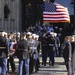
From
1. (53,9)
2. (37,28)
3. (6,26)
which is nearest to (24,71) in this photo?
(53,9)

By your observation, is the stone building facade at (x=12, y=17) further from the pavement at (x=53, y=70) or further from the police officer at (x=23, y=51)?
the police officer at (x=23, y=51)

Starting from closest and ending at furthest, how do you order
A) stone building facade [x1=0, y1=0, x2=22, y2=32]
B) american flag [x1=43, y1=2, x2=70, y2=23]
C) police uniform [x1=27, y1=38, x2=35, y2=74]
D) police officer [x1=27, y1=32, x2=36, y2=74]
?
police uniform [x1=27, y1=38, x2=35, y2=74] → police officer [x1=27, y1=32, x2=36, y2=74] → american flag [x1=43, y1=2, x2=70, y2=23] → stone building facade [x1=0, y1=0, x2=22, y2=32]

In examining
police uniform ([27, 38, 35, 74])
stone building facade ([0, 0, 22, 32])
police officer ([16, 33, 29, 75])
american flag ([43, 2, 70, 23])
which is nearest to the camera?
police officer ([16, 33, 29, 75])

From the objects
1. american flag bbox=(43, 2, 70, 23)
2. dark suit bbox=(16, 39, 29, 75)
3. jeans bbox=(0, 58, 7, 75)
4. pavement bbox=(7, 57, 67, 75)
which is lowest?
pavement bbox=(7, 57, 67, 75)

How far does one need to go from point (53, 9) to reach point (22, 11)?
41.5ft

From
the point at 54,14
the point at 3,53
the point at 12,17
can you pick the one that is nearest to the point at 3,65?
the point at 3,53

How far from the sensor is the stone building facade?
106 feet

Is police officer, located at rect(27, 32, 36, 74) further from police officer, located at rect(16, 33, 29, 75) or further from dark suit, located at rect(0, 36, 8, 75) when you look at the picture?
dark suit, located at rect(0, 36, 8, 75)

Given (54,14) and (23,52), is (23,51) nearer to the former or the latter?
(23,52)

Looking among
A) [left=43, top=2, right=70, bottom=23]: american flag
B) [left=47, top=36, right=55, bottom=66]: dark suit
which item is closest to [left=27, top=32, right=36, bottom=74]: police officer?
[left=43, top=2, right=70, bottom=23]: american flag

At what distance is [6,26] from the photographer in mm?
32219

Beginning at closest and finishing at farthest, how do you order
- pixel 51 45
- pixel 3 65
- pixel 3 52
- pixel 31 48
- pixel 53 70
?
1. pixel 3 65
2. pixel 3 52
3. pixel 31 48
4. pixel 53 70
5. pixel 51 45

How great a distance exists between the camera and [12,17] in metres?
32.9

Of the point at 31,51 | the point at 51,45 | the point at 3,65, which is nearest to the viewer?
the point at 3,65
